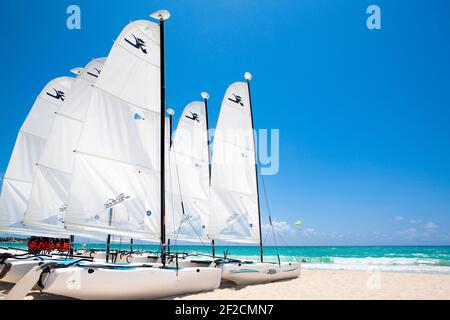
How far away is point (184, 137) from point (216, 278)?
959 centimetres

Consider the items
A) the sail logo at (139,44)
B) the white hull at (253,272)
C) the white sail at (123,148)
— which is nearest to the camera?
the white sail at (123,148)

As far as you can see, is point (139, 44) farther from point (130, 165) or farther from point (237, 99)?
point (237, 99)

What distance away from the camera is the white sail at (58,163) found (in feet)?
38.7

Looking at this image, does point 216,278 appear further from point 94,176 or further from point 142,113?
point 142,113

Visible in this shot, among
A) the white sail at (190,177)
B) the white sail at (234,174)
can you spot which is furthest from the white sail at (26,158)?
the white sail at (234,174)

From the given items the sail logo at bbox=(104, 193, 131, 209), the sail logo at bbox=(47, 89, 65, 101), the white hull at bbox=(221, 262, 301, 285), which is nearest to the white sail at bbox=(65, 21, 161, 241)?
the sail logo at bbox=(104, 193, 131, 209)

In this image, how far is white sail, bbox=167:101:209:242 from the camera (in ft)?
54.2

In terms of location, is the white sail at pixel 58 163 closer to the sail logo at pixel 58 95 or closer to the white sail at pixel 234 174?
the sail logo at pixel 58 95

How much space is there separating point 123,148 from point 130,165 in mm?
550

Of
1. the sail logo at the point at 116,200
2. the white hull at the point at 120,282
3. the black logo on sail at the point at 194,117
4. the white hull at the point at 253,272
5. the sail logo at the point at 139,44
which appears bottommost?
the white hull at the point at 253,272

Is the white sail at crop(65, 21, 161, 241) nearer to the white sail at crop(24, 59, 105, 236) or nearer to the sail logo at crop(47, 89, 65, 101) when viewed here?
the white sail at crop(24, 59, 105, 236)

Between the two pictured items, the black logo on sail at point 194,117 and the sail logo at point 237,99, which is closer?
the sail logo at point 237,99

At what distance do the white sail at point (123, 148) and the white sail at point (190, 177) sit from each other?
21.4 ft

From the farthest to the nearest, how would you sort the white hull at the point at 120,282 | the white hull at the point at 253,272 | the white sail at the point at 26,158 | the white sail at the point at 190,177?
1. the white sail at the point at 190,177
2. the white sail at the point at 26,158
3. the white hull at the point at 253,272
4. the white hull at the point at 120,282
